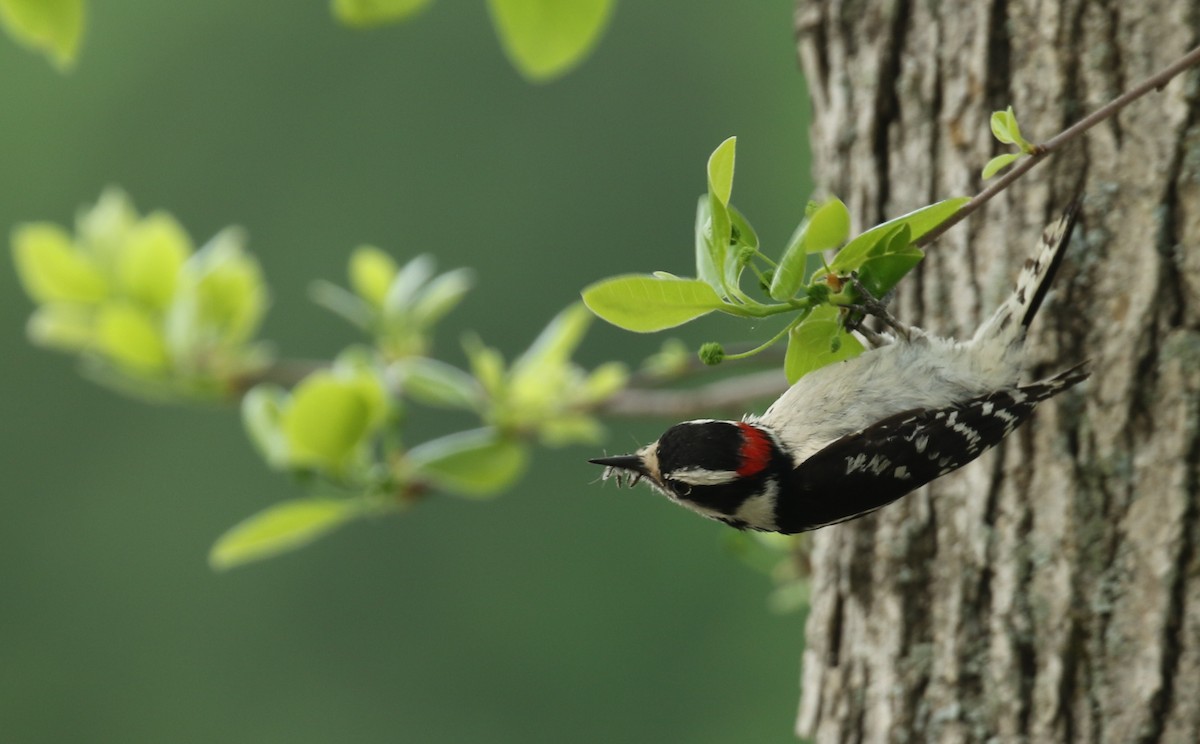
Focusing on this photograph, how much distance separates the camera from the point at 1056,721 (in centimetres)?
141

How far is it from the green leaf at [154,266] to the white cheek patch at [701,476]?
0.97 meters

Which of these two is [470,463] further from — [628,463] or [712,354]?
[712,354]

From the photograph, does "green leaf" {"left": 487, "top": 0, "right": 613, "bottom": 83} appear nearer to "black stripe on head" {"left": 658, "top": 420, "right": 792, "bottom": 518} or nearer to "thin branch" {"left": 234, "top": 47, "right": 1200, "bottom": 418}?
"black stripe on head" {"left": 658, "top": 420, "right": 792, "bottom": 518}

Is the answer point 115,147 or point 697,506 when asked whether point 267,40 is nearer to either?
point 115,147

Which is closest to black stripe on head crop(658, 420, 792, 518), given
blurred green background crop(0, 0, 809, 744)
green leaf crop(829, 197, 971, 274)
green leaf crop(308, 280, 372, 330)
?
green leaf crop(829, 197, 971, 274)

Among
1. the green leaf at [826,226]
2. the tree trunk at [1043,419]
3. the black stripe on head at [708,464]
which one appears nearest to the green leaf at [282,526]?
the black stripe on head at [708,464]

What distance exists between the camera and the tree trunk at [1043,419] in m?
1.37

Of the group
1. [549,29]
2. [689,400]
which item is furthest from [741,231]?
[689,400]

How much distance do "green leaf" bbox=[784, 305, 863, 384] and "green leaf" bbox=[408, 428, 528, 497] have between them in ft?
3.04

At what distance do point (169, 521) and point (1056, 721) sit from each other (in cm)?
855

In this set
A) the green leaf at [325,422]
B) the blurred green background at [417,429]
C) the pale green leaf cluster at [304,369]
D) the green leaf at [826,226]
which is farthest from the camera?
the blurred green background at [417,429]

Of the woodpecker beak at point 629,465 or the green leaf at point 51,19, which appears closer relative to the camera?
the green leaf at point 51,19

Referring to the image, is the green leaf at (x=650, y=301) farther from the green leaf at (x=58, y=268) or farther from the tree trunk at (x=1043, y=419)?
the green leaf at (x=58, y=268)

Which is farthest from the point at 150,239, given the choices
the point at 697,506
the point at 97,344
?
the point at 697,506
